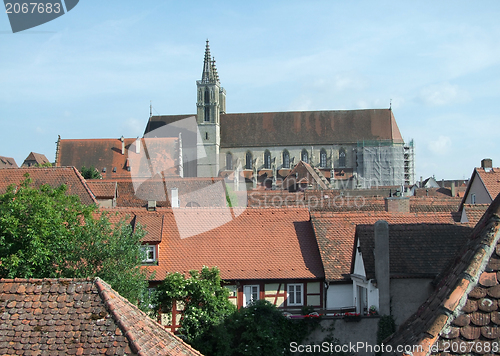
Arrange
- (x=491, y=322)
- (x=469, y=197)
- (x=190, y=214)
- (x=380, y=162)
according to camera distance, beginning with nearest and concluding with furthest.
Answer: (x=491, y=322) → (x=190, y=214) → (x=469, y=197) → (x=380, y=162)

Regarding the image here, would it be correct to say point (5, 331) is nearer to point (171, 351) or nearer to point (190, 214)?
point (171, 351)

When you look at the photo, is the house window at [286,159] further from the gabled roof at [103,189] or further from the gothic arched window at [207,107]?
the gabled roof at [103,189]

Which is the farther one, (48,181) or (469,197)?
(469,197)

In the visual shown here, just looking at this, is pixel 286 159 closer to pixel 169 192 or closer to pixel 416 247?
pixel 169 192

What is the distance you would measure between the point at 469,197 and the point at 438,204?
2.35 meters

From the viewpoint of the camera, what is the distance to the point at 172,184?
3844 centimetres

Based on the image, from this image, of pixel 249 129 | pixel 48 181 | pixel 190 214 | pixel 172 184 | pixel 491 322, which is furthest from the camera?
pixel 249 129

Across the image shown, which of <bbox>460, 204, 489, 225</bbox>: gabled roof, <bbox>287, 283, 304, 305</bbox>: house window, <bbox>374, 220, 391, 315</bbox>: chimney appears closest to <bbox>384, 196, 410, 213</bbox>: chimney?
<bbox>460, 204, 489, 225</bbox>: gabled roof

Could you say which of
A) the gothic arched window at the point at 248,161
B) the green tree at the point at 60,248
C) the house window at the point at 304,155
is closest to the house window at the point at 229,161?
the gothic arched window at the point at 248,161

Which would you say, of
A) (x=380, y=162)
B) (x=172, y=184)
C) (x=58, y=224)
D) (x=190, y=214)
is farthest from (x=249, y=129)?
(x=58, y=224)

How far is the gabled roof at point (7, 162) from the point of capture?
86.7m

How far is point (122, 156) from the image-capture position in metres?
65.9

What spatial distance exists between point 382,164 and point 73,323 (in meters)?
79.4

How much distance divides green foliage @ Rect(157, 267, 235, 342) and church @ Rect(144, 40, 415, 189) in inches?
2559
